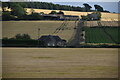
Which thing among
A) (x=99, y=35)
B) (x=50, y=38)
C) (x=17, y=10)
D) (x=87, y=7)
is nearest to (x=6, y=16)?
(x=17, y=10)

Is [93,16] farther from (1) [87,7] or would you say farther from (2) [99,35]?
(2) [99,35]

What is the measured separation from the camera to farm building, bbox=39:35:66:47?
304cm

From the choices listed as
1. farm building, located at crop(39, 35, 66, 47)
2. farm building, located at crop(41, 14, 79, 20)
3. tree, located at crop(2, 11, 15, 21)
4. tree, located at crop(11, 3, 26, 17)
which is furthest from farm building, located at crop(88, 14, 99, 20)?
tree, located at crop(2, 11, 15, 21)

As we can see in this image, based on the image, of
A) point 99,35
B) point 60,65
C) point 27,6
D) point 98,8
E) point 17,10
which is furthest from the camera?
point 99,35

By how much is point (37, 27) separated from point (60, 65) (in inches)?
42.5

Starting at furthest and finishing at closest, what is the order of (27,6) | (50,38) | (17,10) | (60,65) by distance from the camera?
(50,38)
(17,10)
(27,6)
(60,65)

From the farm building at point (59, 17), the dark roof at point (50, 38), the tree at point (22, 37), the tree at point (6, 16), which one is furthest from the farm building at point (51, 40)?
the tree at point (6, 16)

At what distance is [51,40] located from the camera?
3148 millimetres

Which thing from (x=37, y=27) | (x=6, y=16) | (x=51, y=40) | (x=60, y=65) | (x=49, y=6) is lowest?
(x=60, y=65)

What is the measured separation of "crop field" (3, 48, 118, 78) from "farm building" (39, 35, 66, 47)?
0.43 m

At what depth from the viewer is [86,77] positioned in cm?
163

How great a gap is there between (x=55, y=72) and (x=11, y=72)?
33 cm

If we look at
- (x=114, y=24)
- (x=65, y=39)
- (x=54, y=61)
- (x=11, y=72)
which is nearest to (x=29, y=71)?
(x=11, y=72)

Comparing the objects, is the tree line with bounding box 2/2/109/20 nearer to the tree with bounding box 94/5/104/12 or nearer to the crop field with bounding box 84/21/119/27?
the tree with bounding box 94/5/104/12
